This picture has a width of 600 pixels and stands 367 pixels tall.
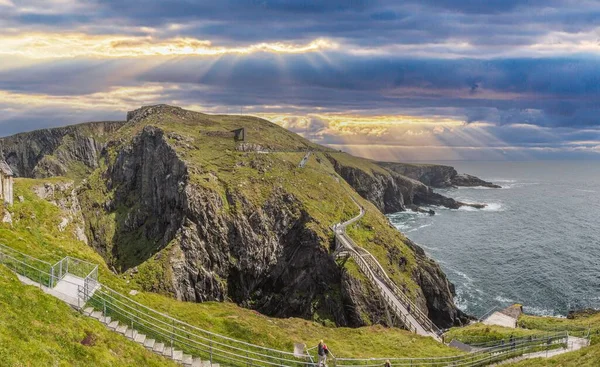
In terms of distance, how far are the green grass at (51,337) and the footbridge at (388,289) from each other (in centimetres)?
4439

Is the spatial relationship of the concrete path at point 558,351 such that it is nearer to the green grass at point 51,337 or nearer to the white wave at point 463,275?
the green grass at point 51,337

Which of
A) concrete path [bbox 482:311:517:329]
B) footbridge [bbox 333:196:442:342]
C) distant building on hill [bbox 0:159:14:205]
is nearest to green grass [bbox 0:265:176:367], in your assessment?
distant building on hill [bbox 0:159:14:205]

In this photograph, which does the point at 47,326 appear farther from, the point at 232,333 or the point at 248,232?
the point at 248,232

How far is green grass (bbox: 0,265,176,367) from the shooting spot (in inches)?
757

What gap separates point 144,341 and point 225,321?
1168 cm

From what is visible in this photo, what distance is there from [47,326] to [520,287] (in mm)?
107039

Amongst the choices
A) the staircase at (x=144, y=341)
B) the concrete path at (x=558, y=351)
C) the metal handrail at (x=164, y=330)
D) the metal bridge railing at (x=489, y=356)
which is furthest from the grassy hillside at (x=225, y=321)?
the staircase at (x=144, y=341)

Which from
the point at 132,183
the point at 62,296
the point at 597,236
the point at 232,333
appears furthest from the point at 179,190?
the point at 597,236

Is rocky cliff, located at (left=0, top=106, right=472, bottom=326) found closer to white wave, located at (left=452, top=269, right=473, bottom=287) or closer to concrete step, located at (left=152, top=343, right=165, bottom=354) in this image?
white wave, located at (left=452, top=269, right=473, bottom=287)

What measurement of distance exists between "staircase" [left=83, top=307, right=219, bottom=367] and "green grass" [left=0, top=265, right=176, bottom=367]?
70cm

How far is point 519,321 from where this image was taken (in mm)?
68750

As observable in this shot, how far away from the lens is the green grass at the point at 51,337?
19234 mm

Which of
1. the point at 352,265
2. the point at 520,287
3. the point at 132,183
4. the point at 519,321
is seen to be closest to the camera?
the point at 519,321

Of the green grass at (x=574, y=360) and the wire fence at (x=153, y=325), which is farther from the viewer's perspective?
the green grass at (x=574, y=360)
